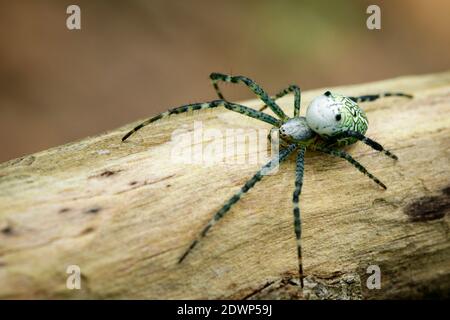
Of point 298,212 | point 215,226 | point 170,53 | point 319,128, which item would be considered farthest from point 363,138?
point 170,53

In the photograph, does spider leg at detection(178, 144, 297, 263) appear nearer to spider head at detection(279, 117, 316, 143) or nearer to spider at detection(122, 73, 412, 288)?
spider at detection(122, 73, 412, 288)

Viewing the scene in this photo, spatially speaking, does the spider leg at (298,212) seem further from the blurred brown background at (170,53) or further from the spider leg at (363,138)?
the blurred brown background at (170,53)

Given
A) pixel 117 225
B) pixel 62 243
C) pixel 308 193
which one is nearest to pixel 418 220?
pixel 308 193

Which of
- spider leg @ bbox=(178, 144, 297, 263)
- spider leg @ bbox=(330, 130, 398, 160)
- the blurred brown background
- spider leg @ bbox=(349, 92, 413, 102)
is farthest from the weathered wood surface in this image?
the blurred brown background

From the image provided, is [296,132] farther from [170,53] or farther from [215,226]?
[170,53]

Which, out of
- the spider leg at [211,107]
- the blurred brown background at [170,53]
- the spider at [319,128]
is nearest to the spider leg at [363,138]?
the spider at [319,128]

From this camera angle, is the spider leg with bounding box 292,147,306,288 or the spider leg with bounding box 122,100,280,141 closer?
the spider leg with bounding box 292,147,306,288

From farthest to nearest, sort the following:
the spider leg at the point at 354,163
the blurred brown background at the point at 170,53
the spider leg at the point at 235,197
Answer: the blurred brown background at the point at 170,53, the spider leg at the point at 354,163, the spider leg at the point at 235,197
